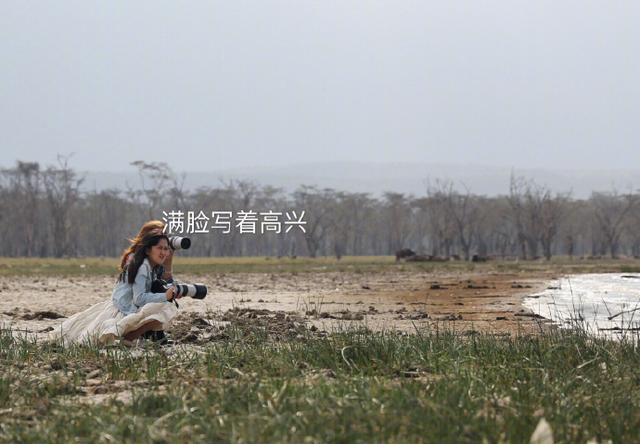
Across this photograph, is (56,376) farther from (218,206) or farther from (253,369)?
(218,206)

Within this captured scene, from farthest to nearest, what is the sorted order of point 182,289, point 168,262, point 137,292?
1. point 168,262
2. point 137,292
3. point 182,289

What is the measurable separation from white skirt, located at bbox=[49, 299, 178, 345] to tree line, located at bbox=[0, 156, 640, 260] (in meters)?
81.6

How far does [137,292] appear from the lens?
933 cm

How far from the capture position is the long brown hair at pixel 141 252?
945 cm

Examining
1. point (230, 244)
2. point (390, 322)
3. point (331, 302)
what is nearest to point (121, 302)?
point (390, 322)

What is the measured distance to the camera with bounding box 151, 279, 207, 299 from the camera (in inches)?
357

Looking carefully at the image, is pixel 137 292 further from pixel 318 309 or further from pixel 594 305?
pixel 594 305

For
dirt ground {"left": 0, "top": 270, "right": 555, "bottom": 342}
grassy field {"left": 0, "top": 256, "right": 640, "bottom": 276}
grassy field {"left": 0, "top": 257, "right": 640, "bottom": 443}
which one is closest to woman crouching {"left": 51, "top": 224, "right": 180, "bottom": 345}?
dirt ground {"left": 0, "top": 270, "right": 555, "bottom": 342}

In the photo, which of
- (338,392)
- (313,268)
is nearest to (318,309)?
(338,392)

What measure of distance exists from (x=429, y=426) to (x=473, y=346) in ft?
9.54

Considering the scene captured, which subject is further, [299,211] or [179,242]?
[299,211]

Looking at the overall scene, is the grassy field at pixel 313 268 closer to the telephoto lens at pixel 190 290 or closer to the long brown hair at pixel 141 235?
the long brown hair at pixel 141 235

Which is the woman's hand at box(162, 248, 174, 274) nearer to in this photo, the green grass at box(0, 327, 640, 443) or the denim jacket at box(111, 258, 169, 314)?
the denim jacket at box(111, 258, 169, 314)

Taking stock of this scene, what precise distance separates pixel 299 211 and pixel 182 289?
111 metres
